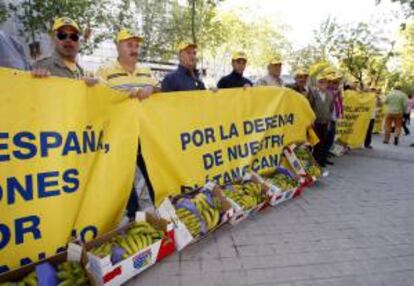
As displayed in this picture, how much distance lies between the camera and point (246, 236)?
14.3ft

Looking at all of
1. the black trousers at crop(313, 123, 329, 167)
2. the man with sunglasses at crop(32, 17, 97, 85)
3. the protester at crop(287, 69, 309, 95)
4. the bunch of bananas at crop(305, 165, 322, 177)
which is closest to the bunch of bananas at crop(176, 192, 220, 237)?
the man with sunglasses at crop(32, 17, 97, 85)

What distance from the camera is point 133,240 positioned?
11.3 ft

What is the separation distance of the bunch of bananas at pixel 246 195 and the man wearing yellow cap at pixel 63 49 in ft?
7.27

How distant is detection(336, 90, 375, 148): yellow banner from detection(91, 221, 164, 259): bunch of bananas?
24.1 ft

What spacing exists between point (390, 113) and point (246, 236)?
403 inches

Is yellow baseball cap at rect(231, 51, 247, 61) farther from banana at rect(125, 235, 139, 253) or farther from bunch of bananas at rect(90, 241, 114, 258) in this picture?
bunch of bananas at rect(90, 241, 114, 258)

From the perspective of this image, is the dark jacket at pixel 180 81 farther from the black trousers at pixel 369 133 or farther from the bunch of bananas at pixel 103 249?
the black trousers at pixel 369 133

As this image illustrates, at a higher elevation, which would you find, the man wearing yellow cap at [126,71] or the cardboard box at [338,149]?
the man wearing yellow cap at [126,71]

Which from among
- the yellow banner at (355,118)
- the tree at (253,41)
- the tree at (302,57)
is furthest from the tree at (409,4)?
the tree at (253,41)

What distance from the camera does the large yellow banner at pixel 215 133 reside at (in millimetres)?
4312

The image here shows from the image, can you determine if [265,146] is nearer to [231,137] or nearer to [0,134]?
[231,137]

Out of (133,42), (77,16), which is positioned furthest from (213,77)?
(133,42)

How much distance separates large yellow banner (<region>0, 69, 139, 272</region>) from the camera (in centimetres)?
308

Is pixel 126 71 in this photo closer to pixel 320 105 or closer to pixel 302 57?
pixel 320 105
